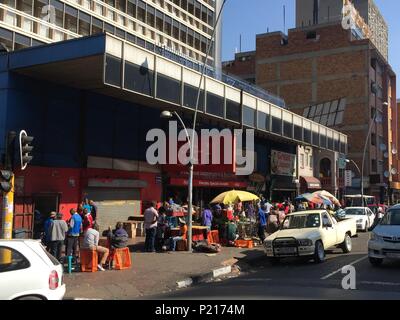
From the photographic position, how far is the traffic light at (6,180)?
1264 centimetres

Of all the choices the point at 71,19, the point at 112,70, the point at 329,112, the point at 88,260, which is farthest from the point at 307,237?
the point at 329,112

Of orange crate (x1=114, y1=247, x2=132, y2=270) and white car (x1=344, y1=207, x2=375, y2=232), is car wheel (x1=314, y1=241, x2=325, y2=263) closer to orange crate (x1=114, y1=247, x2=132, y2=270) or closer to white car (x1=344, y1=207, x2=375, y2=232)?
orange crate (x1=114, y1=247, x2=132, y2=270)

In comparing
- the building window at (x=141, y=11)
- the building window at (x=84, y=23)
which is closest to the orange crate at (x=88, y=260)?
the building window at (x=84, y=23)

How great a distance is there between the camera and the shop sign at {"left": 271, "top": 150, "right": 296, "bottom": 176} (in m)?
38.7

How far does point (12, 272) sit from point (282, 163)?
A: 33.8 meters

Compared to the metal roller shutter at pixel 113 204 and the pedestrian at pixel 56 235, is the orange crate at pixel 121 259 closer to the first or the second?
the pedestrian at pixel 56 235

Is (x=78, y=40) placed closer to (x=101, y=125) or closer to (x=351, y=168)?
(x=101, y=125)

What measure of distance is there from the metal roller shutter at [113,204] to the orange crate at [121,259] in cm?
782

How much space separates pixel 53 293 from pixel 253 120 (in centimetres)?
2392

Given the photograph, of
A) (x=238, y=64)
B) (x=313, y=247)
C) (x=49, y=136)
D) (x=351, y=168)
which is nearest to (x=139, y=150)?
(x=49, y=136)

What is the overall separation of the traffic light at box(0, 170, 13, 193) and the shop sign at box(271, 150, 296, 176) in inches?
1084

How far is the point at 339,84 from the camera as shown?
211 feet

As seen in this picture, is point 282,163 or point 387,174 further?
point 387,174

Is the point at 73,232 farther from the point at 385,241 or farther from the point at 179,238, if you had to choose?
the point at 385,241
